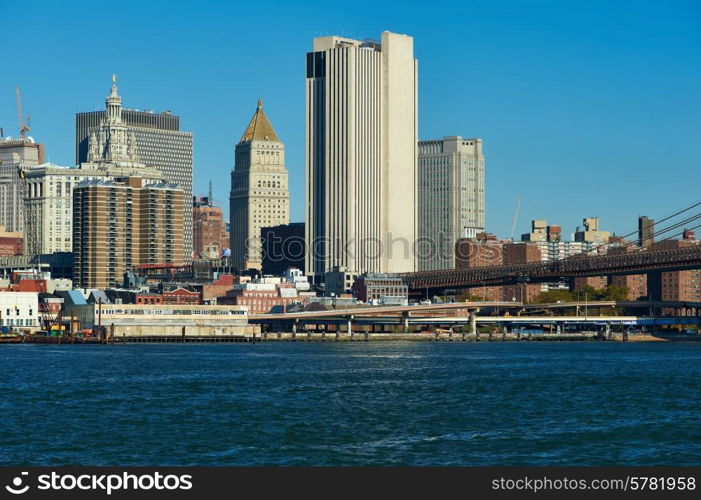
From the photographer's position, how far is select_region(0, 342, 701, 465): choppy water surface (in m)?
46.9

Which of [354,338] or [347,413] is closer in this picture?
[347,413]

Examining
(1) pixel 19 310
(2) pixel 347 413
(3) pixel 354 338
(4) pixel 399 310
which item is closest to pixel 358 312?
(4) pixel 399 310

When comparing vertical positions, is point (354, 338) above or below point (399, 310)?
below

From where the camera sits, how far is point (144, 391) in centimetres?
7112

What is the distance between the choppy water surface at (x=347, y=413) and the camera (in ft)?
154

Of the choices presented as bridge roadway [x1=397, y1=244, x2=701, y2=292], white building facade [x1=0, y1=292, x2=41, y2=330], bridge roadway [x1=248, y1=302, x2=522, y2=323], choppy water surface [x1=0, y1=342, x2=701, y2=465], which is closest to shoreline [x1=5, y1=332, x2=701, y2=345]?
bridge roadway [x1=248, y1=302, x2=522, y2=323]

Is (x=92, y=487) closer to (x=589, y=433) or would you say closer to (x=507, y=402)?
(x=589, y=433)

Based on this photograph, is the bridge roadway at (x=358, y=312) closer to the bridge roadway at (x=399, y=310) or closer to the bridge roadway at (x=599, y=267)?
the bridge roadway at (x=399, y=310)

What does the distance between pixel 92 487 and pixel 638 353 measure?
105 m

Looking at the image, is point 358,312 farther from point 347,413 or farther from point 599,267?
point 347,413

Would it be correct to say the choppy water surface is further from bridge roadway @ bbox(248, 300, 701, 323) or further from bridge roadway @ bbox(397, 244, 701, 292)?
bridge roadway @ bbox(248, 300, 701, 323)

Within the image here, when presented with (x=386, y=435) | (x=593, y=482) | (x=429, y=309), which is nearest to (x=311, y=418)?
(x=386, y=435)

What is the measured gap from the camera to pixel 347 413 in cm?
5909

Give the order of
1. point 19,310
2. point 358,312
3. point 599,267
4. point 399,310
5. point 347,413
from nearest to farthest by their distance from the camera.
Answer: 1. point 347,413
2. point 19,310
3. point 599,267
4. point 358,312
5. point 399,310
